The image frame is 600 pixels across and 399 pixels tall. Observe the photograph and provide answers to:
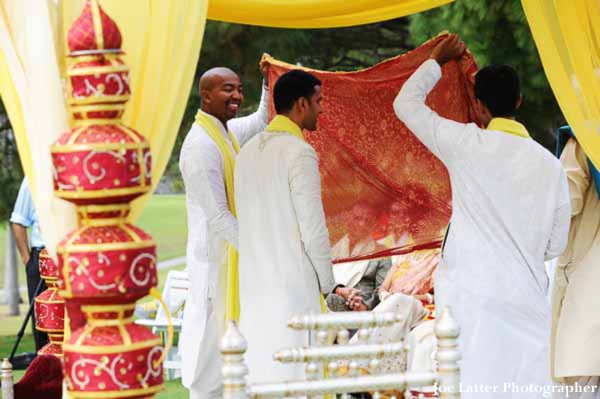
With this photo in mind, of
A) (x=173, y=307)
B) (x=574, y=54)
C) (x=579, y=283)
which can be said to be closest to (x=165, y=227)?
(x=173, y=307)

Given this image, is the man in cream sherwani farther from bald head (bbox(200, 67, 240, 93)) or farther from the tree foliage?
the tree foliage

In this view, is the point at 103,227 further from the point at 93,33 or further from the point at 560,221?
the point at 560,221

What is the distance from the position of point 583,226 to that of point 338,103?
152cm

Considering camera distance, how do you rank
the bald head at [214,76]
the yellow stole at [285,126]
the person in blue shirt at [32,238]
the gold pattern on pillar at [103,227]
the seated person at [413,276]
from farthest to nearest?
the person in blue shirt at [32,238] → the seated person at [413,276] → the bald head at [214,76] → the yellow stole at [285,126] → the gold pattern on pillar at [103,227]

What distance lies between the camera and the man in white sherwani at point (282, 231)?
5879mm

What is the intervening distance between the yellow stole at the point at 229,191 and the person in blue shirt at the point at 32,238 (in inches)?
124

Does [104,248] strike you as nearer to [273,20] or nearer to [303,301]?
[303,301]

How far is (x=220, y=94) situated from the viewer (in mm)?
7078

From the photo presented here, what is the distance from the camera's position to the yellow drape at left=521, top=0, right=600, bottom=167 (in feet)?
18.8

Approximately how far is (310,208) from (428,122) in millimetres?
636

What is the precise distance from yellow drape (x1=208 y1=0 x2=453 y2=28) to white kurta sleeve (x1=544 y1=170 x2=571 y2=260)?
1.68 meters

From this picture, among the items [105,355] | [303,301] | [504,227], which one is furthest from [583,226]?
[105,355]

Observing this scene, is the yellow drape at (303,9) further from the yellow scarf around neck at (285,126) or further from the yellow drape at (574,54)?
the yellow drape at (574,54)

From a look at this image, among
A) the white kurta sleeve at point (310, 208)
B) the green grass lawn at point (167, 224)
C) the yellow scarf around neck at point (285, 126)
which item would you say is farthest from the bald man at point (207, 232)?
the green grass lawn at point (167, 224)
